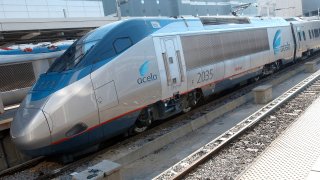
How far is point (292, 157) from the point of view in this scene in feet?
24.1

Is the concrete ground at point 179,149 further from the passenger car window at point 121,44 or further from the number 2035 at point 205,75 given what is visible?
the passenger car window at point 121,44

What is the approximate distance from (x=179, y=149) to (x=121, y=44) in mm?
3116

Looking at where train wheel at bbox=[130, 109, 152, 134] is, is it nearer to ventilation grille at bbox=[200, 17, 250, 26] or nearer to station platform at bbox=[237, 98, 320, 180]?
station platform at bbox=[237, 98, 320, 180]

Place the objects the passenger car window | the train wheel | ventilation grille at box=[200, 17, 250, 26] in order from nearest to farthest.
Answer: the passenger car window < the train wheel < ventilation grille at box=[200, 17, 250, 26]

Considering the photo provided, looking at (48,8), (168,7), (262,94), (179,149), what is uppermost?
(168,7)

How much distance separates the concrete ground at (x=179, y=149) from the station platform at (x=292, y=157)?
80.0 inches

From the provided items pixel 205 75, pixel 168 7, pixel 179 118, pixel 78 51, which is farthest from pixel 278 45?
pixel 168 7

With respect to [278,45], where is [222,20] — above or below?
above

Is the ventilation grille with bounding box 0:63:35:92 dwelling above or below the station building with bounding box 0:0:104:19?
below

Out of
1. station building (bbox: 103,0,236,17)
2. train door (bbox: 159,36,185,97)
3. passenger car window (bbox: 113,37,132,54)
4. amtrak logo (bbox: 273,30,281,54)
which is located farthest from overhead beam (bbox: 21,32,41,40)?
station building (bbox: 103,0,236,17)

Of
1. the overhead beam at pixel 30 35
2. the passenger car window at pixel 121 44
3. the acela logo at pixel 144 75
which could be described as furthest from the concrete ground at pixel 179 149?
the overhead beam at pixel 30 35

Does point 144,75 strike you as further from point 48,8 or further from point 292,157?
point 48,8

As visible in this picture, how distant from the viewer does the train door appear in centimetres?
1017

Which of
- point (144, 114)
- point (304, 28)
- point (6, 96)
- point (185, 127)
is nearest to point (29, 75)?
point (6, 96)
